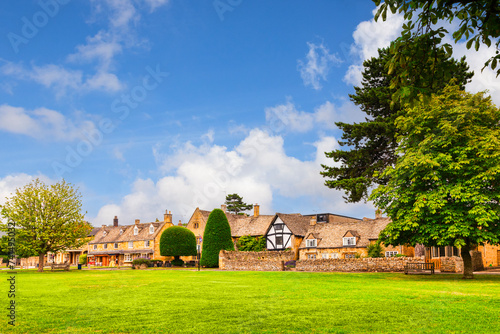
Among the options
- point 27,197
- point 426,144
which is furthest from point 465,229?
point 27,197

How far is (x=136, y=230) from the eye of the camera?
86125 millimetres

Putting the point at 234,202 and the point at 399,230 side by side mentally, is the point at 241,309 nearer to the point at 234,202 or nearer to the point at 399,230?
the point at 399,230

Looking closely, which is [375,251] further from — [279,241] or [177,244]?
Answer: [177,244]

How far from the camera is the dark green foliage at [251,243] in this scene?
218 feet

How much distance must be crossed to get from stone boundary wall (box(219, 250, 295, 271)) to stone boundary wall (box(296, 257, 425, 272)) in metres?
3.35

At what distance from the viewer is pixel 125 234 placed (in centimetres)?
8775

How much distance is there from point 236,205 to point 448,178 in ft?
252

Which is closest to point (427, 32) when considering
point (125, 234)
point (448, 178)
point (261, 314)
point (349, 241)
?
point (261, 314)

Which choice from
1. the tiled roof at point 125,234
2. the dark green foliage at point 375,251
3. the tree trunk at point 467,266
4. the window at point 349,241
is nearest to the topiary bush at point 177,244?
the tiled roof at point 125,234

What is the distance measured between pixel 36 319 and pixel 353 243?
1961 inches

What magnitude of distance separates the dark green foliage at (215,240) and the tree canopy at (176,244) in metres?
8.91

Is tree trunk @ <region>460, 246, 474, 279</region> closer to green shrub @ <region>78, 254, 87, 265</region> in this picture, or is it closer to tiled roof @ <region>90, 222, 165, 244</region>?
tiled roof @ <region>90, 222, 165, 244</region>

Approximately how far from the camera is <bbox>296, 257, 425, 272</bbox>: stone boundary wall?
3822cm

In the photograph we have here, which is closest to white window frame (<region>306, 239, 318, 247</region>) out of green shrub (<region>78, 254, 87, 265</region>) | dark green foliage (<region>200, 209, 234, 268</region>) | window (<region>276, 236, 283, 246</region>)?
window (<region>276, 236, 283, 246</region>)
